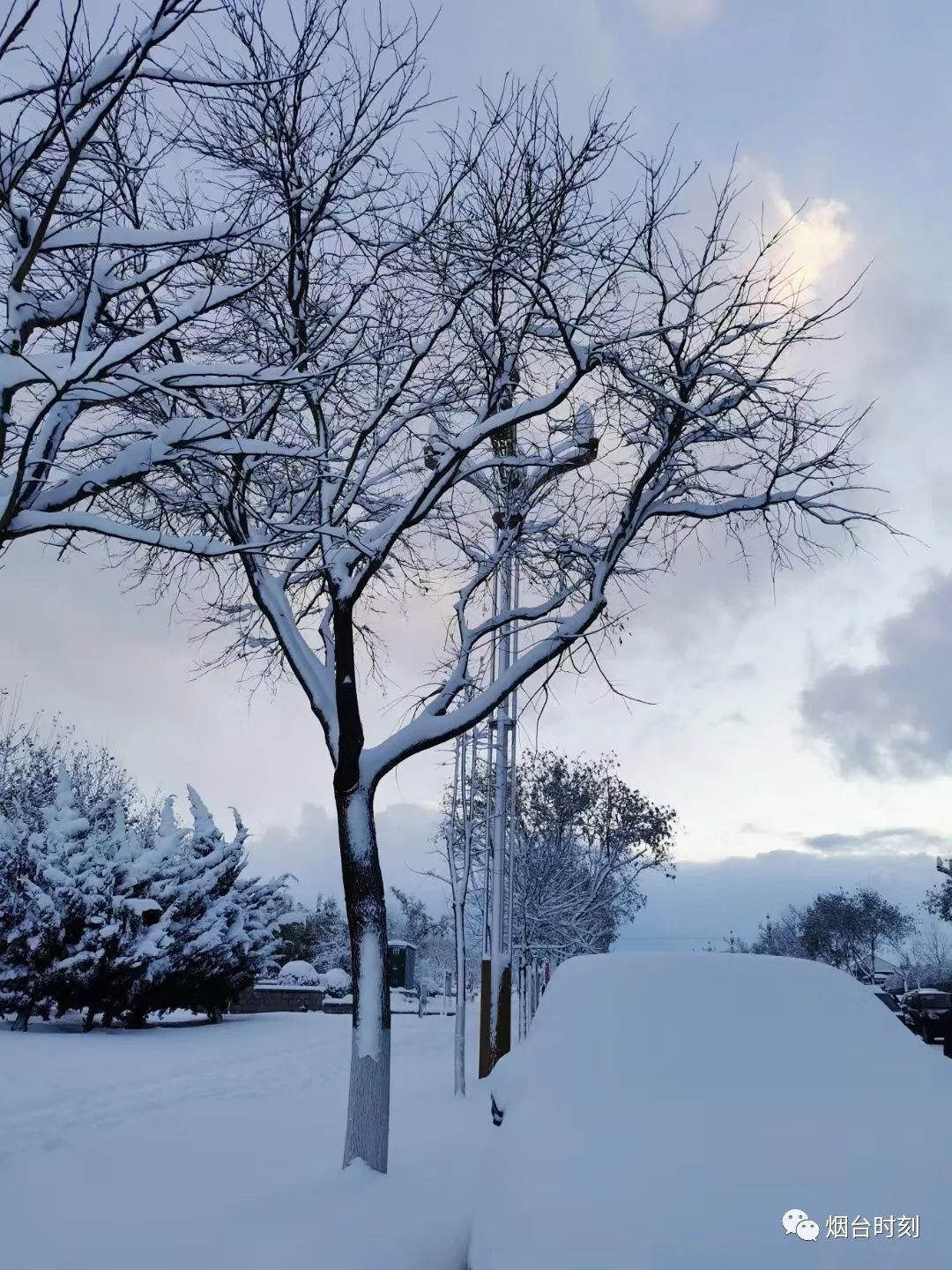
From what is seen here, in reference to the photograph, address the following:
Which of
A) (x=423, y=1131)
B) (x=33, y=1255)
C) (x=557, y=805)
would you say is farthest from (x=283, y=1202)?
(x=557, y=805)

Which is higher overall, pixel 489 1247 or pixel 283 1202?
pixel 489 1247

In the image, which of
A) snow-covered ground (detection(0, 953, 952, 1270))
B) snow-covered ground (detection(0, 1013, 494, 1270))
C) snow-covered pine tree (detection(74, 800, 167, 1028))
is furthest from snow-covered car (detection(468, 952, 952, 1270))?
snow-covered pine tree (detection(74, 800, 167, 1028))

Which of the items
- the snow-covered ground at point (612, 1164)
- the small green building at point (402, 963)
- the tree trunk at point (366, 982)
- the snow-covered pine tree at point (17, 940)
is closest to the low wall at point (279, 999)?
the small green building at point (402, 963)

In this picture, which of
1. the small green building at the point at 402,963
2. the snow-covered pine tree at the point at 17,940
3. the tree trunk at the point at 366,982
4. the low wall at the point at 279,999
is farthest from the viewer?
the small green building at the point at 402,963

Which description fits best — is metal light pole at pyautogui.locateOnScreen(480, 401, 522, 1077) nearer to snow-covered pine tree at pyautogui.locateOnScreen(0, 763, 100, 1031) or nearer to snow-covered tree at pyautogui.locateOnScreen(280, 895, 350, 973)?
snow-covered pine tree at pyautogui.locateOnScreen(0, 763, 100, 1031)

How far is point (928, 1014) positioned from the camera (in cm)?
2853

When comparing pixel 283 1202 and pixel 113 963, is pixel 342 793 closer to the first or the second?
pixel 283 1202

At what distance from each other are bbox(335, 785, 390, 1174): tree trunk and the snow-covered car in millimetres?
3121

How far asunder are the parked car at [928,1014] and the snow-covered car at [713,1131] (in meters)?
16.1

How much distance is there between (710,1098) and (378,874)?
208 inches

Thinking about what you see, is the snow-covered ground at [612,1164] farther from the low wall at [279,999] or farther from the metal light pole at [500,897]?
the low wall at [279,999]

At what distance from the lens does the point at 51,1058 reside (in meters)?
15.4

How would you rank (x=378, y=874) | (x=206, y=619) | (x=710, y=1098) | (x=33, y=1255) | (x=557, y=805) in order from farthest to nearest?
1. (x=557, y=805)
2. (x=206, y=619)
3. (x=378, y=874)
4. (x=33, y=1255)
5. (x=710, y=1098)

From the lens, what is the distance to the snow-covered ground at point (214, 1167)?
589 centimetres
